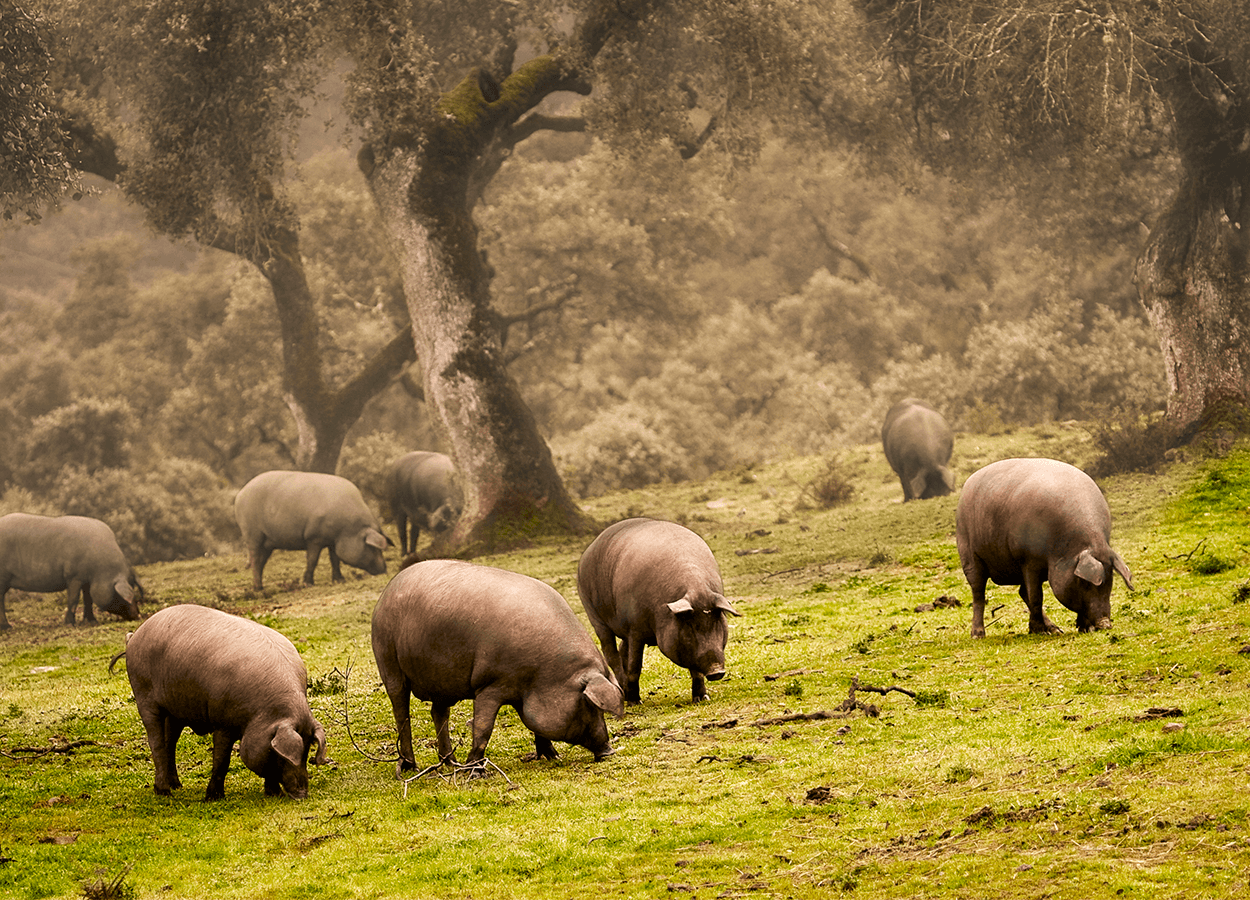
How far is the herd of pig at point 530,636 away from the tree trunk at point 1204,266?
15.3 metres

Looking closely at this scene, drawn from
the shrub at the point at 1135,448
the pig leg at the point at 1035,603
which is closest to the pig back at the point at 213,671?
the pig leg at the point at 1035,603

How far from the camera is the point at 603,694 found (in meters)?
9.22

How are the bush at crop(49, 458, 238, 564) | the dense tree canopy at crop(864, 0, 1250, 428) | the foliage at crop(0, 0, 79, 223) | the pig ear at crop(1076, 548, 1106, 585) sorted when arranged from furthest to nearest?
the bush at crop(49, 458, 238, 564)
the foliage at crop(0, 0, 79, 223)
the dense tree canopy at crop(864, 0, 1250, 428)
the pig ear at crop(1076, 548, 1106, 585)

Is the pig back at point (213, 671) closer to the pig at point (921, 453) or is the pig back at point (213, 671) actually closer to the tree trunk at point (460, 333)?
the tree trunk at point (460, 333)

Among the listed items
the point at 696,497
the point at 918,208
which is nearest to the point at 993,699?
the point at 696,497

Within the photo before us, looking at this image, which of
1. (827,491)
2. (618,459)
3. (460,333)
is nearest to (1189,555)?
(827,491)

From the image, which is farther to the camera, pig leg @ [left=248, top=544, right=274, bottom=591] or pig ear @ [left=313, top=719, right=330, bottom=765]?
pig leg @ [left=248, top=544, right=274, bottom=591]

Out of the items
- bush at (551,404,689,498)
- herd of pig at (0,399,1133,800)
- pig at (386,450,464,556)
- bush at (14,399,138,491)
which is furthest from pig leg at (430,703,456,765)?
bush at (14,399,138,491)

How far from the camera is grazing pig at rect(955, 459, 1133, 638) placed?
1194 centimetres

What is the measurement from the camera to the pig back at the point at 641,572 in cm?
1096

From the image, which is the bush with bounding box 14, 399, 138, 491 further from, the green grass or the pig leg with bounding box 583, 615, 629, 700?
the pig leg with bounding box 583, 615, 629, 700

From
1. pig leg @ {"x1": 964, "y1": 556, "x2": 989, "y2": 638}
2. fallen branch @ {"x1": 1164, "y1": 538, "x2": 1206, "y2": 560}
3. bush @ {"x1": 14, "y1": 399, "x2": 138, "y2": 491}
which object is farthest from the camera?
bush @ {"x1": 14, "y1": 399, "x2": 138, "y2": 491}

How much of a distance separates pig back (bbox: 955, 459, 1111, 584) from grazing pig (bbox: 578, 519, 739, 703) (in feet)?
10.5

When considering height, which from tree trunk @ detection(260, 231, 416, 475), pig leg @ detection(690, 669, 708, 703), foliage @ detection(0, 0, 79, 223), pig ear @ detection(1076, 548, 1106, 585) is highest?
foliage @ detection(0, 0, 79, 223)
